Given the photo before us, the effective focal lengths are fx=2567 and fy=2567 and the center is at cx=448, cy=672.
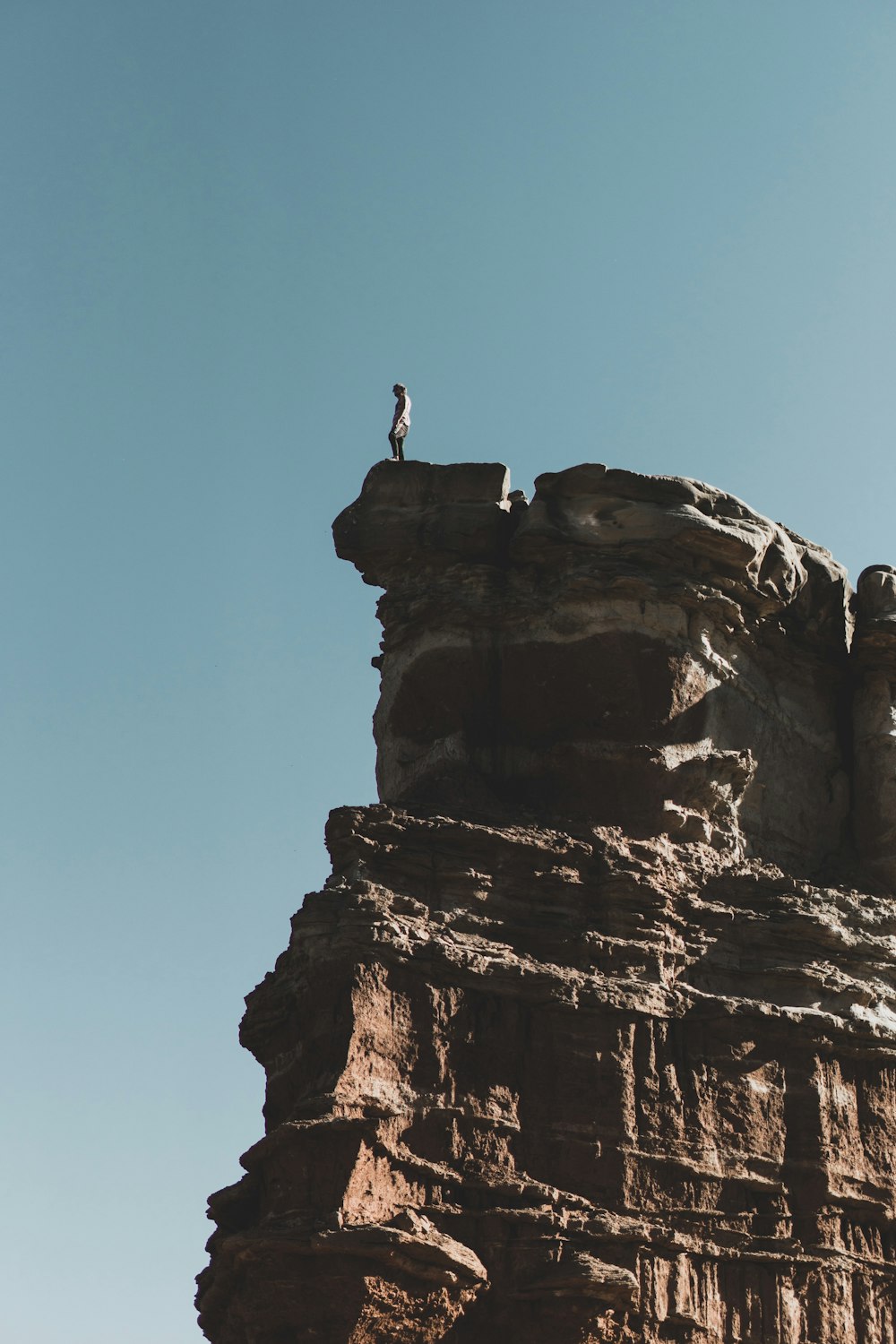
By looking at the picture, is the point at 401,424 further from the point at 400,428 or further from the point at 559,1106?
the point at 559,1106

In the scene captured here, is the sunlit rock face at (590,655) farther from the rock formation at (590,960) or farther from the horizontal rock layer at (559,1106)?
the horizontal rock layer at (559,1106)

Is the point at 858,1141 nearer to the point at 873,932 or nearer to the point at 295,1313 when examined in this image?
the point at 873,932

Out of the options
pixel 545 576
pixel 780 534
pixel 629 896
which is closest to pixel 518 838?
pixel 629 896

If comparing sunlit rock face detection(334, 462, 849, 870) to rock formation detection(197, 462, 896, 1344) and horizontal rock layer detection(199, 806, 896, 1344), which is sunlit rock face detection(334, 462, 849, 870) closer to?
rock formation detection(197, 462, 896, 1344)

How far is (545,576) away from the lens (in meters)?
33.3

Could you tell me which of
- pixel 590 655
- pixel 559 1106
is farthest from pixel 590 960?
pixel 590 655

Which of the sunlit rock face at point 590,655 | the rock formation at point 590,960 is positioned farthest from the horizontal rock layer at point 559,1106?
the sunlit rock face at point 590,655

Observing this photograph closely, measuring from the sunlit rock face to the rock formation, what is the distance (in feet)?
0.15

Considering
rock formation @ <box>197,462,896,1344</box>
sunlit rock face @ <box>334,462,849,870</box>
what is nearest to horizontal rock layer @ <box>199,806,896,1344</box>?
rock formation @ <box>197,462,896,1344</box>

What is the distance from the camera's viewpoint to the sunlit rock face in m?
32.6

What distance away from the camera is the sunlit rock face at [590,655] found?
1284 inches

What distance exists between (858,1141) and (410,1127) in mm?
5968

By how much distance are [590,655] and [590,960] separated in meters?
4.18

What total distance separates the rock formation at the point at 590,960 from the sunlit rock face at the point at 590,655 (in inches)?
1.8
